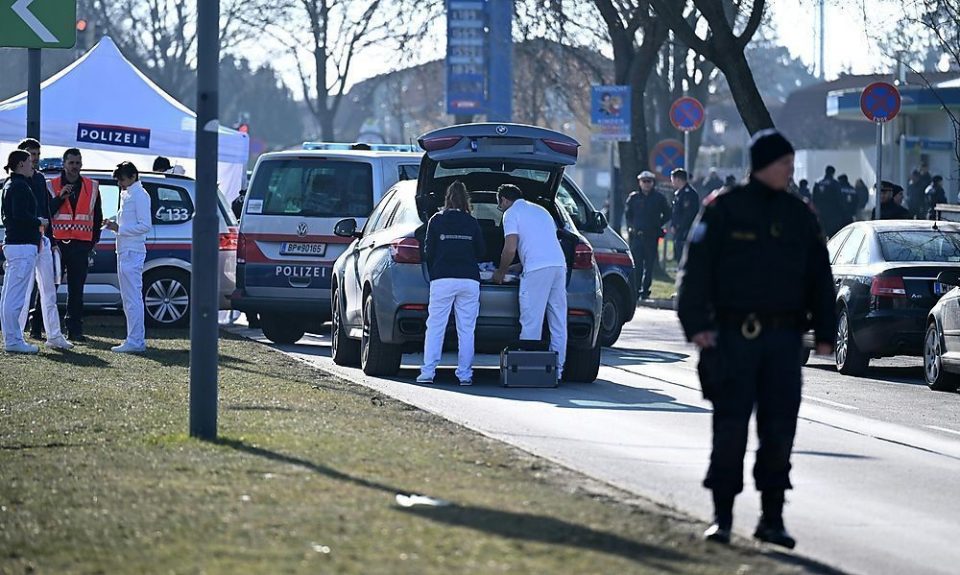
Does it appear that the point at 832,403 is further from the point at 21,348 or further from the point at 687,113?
the point at 687,113

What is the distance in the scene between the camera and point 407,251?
15.3 meters

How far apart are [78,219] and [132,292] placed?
4.34 feet

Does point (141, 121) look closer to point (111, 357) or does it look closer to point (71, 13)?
point (71, 13)

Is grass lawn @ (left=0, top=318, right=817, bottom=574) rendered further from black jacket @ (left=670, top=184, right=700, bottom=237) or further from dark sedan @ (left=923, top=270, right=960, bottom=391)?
black jacket @ (left=670, top=184, right=700, bottom=237)

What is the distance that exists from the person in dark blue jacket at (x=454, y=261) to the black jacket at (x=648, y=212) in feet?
47.5

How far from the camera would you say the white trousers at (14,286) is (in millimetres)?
17188

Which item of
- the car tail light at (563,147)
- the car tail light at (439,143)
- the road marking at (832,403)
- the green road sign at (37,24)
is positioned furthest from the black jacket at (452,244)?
the green road sign at (37,24)

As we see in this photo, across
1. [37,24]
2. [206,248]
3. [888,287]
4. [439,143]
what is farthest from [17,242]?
[888,287]

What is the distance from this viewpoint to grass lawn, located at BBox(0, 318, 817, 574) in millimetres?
6930

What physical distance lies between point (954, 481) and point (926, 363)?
6.60 meters

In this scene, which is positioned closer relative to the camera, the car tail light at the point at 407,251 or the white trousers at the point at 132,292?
the car tail light at the point at 407,251

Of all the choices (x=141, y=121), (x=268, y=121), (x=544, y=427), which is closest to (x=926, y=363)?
(x=544, y=427)

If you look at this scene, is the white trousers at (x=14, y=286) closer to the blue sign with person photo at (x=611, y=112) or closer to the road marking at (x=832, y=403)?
the road marking at (x=832, y=403)

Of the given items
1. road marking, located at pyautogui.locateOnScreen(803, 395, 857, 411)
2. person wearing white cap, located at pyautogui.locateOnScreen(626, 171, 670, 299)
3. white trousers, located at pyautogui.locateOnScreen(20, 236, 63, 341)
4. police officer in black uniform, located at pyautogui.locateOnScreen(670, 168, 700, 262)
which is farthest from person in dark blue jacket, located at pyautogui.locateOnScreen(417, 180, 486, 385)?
police officer in black uniform, located at pyautogui.locateOnScreen(670, 168, 700, 262)
